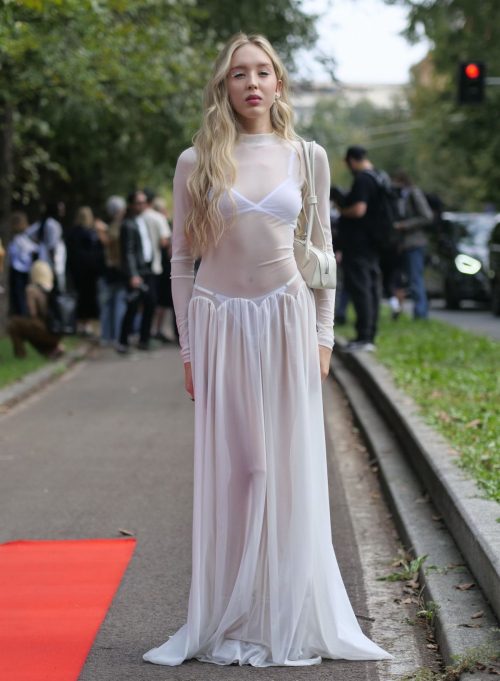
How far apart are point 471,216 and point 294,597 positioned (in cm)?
2162

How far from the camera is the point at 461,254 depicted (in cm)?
2175

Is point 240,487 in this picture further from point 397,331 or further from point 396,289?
point 396,289

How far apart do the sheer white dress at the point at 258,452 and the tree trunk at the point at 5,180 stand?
1213 centimetres

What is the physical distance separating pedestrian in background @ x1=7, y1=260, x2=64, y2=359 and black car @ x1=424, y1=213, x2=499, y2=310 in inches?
355

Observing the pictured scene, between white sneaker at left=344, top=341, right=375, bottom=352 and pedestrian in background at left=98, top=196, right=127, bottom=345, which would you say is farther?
pedestrian in background at left=98, top=196, right=127, bottom=345

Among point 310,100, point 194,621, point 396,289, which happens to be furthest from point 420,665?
point 310,100

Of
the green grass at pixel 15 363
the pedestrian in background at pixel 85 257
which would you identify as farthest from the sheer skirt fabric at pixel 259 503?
the pedestrian in background at pixel 85 257

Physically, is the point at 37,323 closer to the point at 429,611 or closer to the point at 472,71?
the point at 429,611

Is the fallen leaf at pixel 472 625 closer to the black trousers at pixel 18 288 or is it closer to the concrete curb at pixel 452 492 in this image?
the concrete curb at pixel 452 492

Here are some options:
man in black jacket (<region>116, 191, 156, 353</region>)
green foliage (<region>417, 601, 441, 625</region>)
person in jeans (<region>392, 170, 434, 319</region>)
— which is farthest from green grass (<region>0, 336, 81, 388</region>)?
green foliage (<region>417, 601, 441, 625</region>)

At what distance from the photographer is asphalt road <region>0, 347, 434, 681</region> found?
3857 millimetres

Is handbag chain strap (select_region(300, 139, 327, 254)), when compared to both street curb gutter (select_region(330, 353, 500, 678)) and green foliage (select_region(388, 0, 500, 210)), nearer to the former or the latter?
street curb gutter (select_region(330, 353, 500, 678))

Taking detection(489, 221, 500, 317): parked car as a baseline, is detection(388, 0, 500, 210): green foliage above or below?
above

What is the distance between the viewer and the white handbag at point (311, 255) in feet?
12.3
